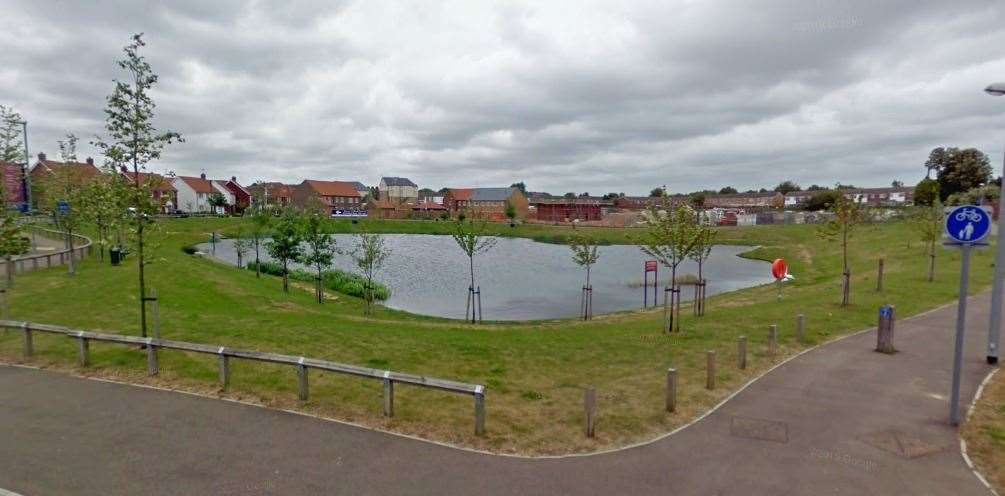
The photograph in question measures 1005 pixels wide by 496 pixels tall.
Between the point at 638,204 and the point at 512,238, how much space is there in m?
65.3

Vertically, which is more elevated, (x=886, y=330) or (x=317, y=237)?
(x=317, y=237)

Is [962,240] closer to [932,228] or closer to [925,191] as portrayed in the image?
[932,228]

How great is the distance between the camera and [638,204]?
145750mm

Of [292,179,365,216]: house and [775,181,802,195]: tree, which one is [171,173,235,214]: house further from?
[775,181,802,195]: tree

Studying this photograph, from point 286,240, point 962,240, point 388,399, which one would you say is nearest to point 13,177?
point 286,240

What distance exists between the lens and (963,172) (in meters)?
78.7

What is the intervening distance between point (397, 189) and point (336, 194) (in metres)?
21.1

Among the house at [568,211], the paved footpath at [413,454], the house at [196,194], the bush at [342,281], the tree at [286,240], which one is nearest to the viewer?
the paved footpath at [413,454]

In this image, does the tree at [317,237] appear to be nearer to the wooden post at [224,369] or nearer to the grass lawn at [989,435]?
the wooden post at [224,369]

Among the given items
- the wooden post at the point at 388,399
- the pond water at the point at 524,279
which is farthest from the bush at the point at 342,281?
the wooden post at the point at 388,399

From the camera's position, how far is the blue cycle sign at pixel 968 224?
8602mm

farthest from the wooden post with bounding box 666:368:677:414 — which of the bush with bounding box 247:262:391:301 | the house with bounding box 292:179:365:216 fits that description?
the house with bounding box 292:179:365:216

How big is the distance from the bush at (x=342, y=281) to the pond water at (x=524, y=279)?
976mm

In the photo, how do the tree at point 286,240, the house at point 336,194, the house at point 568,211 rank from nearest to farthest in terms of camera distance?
the tree at point 286,240, the house at point 568,211, the house at point 336,194
